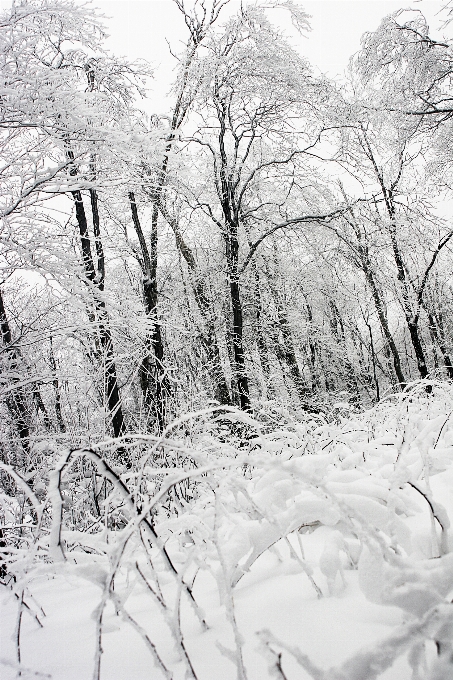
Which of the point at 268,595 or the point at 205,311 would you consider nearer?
the point at 268,595

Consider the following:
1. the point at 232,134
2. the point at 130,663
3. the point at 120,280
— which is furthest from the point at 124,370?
the point at 130,663

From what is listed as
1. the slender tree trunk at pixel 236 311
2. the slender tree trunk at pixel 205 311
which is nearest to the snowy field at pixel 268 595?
the slender tree trunk at pixel 236 311

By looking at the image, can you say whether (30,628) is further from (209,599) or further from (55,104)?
(55,104)

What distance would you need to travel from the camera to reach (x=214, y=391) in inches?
358

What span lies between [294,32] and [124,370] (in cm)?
921

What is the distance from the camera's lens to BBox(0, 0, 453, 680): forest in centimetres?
67

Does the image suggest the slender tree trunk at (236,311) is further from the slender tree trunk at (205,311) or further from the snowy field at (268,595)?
the snowy field at (268,595)

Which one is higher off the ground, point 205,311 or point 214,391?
point 205,311

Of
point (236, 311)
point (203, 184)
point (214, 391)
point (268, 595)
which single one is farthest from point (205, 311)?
point (268, 595)

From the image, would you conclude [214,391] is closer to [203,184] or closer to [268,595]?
[203,184]

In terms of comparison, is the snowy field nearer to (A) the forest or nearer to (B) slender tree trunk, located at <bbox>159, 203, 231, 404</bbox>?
(A) the forest

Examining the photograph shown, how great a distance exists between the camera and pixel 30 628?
1.16 meters

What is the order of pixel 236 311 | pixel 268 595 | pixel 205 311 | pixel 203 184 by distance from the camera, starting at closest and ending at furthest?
pixel 268 595 → pixel 236 311 → pixel 203 184 → pixel 205 311

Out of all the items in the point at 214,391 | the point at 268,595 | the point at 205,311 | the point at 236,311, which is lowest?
the point at 268,595
